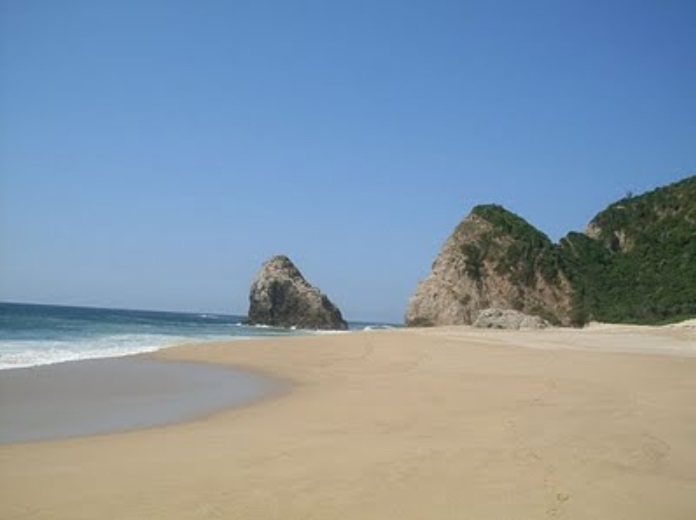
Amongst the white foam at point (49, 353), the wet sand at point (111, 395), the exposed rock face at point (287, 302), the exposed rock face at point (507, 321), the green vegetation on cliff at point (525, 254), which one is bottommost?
the wet sand at point (111, 395)

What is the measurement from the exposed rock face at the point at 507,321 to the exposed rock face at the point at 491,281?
72.4ft

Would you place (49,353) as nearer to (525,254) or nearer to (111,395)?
(111,395)

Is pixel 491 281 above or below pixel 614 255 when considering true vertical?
below

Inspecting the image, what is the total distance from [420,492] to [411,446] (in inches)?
76.0

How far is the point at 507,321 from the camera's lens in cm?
4819

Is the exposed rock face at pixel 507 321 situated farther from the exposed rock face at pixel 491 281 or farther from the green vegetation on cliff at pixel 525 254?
the green vegetation on cliff at pixel 525 254

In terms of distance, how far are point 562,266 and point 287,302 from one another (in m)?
41.6

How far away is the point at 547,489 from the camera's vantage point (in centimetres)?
629

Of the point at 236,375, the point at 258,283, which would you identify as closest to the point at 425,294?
the point at 258,283

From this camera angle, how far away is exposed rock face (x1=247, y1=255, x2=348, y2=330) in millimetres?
99312

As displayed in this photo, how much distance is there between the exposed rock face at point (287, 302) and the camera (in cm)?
9931

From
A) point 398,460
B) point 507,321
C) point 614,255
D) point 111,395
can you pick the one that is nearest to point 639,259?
point 614,255

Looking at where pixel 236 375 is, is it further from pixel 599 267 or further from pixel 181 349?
pixel 599 267

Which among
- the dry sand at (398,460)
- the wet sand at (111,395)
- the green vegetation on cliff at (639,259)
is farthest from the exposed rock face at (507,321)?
the dry sand at (398,460)
